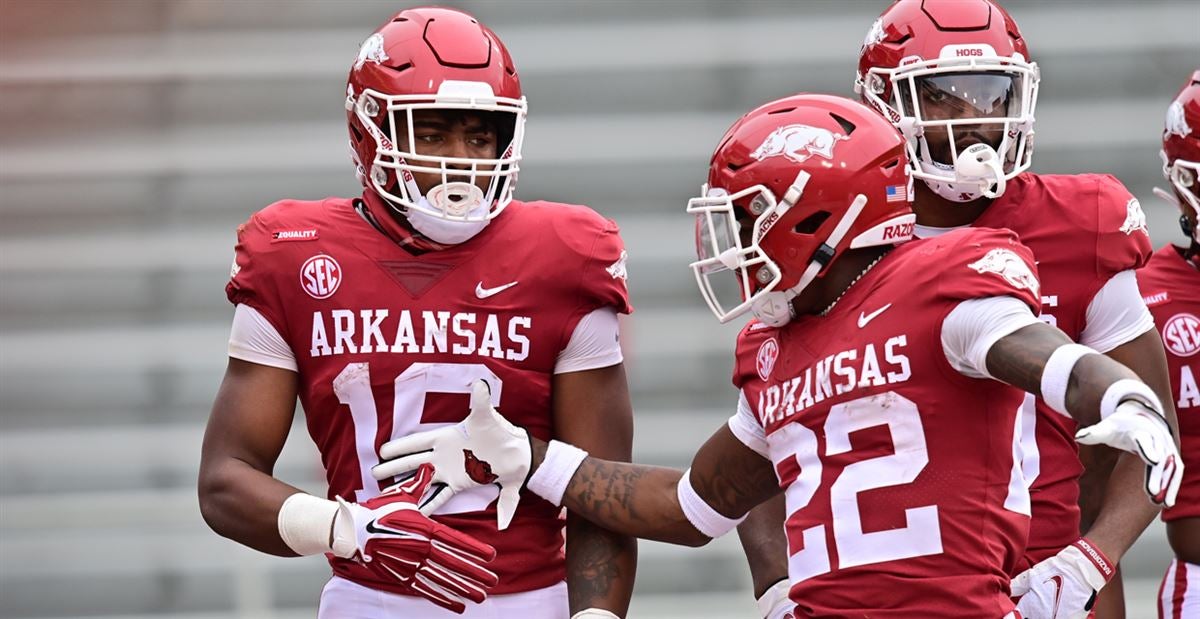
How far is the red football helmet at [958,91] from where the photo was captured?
8.13ft

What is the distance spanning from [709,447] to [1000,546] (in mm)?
503

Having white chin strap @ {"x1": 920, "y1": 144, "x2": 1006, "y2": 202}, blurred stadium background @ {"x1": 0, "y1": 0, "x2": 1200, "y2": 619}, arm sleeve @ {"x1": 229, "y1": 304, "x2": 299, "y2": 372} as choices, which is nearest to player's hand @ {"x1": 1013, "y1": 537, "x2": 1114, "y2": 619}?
Answer: white chin strap @ {"x1": 920, "y1": 144, "x2": 1006, "y2": 202}

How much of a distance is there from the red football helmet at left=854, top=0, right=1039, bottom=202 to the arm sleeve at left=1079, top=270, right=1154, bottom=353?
0.23 metres

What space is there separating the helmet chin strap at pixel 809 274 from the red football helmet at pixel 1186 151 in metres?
1.06

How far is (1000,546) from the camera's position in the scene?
76.1 inches

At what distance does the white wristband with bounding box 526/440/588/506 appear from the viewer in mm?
2320

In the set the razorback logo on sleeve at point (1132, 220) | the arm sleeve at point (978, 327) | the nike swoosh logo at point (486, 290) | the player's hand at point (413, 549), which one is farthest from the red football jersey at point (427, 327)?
the razorback logo on sleeve at point (1132, 220)

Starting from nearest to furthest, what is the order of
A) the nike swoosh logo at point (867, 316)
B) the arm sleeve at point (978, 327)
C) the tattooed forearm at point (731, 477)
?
the arm sleeve at point (978, 327) → the nike swoosh logo at point (867, 316) → the tattooed forearm at point (731, 477)

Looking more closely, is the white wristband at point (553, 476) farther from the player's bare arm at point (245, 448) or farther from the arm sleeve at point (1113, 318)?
the arm sleeve at point (1113, 318)

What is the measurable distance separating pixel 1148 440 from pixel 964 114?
3.39 ft

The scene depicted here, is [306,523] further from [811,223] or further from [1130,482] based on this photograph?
[1130,482]

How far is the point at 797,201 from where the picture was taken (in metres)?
2.06

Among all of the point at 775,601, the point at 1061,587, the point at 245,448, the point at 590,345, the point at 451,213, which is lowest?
the point at 775,601

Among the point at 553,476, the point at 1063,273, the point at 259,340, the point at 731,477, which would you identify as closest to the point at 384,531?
the point at 553,476
